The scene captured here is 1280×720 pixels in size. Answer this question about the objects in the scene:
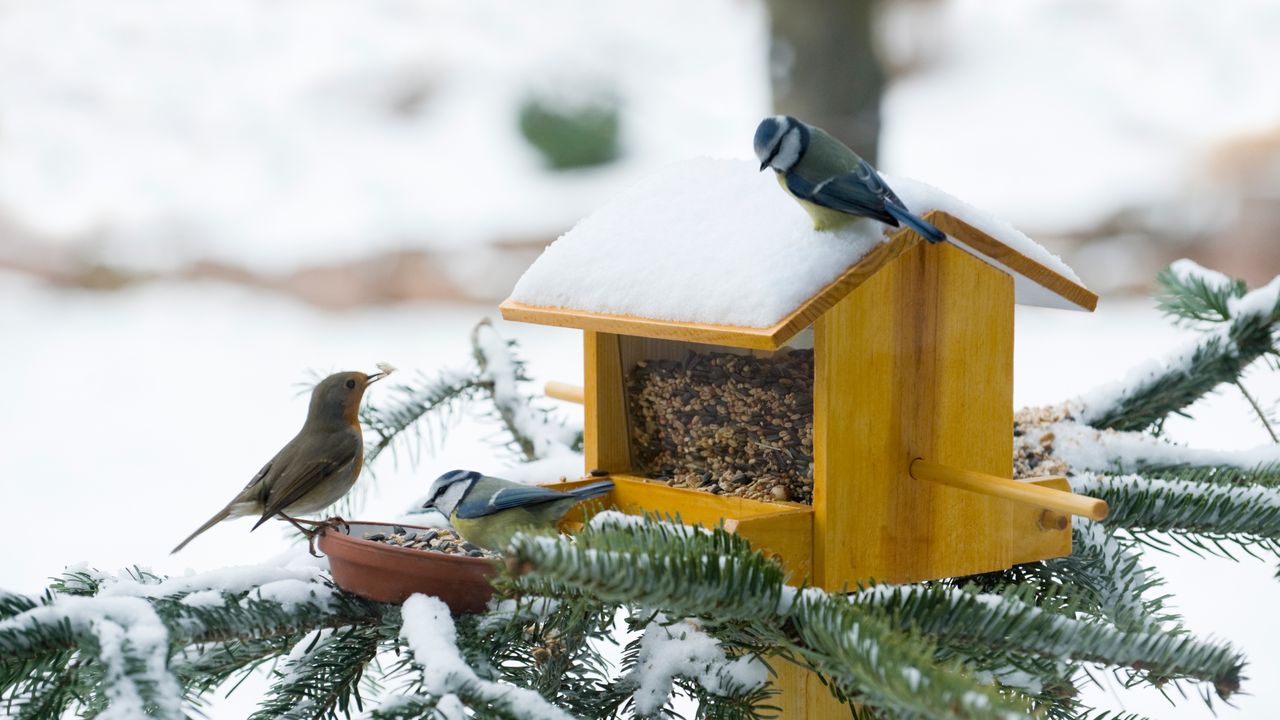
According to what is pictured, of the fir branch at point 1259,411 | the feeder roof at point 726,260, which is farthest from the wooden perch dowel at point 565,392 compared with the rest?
the fir branch at point 1259,411

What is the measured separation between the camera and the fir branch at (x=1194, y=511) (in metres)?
1.47

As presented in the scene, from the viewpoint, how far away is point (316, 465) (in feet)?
5.40

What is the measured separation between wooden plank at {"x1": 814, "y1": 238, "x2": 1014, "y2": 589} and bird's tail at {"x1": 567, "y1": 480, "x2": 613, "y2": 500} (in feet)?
0.96

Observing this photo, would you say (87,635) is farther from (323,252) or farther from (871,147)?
(323,252)

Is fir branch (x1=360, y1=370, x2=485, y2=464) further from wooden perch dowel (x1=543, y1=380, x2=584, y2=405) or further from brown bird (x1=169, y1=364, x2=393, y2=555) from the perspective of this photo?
brown bird (x1=169, y1=364, x2=393, y2=555)

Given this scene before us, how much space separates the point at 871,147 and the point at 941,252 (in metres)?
1.32

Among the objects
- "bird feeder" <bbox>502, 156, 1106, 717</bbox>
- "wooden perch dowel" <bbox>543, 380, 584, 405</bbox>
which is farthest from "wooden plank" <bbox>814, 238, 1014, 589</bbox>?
"wooden perch dowel" <bbox>543, 380, 584, 405</bbox>

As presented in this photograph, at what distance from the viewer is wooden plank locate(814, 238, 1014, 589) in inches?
56.4

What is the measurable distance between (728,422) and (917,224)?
1.43ft

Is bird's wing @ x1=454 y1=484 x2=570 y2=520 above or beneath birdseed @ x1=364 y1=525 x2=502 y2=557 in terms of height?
above

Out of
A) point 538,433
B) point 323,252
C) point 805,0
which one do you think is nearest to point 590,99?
point 323,252

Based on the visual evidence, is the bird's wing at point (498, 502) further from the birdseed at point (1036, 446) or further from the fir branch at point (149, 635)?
the birdseed at point (1036, 446)

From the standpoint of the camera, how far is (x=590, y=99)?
527 cm

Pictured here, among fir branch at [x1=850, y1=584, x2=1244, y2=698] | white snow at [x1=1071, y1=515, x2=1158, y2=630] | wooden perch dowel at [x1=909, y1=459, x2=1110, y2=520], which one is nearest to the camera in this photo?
fir branch at [x1=850, y1=584, x2=1244, y2=698]
